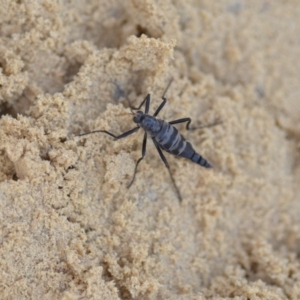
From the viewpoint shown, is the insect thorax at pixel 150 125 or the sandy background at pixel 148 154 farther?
the insect thorax at pixel 150 125

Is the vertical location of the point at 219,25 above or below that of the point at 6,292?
above

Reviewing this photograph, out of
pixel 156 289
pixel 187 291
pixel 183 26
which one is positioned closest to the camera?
pixel 156 289

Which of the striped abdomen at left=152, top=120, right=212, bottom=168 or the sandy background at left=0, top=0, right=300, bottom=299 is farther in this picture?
the striped abdomen at left=152, top=120, right=212, bottom=168

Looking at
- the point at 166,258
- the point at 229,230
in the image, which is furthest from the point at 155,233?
the point at 229,230

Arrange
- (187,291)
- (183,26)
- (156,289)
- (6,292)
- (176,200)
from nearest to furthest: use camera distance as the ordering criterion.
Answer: (6,292) → (156,289) → (187,291) → (176,200) → (183,26)

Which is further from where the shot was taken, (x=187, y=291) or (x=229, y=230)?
(x=229, y=230)

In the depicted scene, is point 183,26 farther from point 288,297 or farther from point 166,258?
point 288,297
